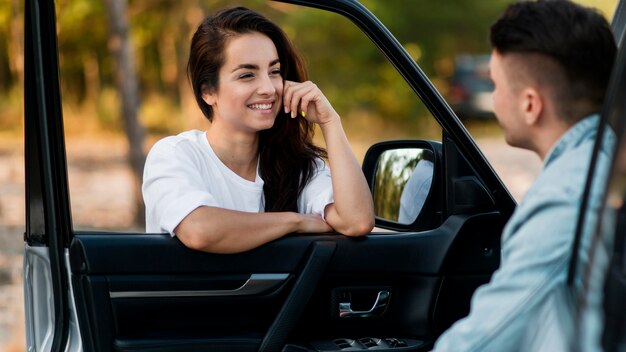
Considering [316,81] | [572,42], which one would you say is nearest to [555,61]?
[572,42]

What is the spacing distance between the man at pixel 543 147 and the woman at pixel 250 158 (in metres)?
0.97

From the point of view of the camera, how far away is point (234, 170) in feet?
10.4

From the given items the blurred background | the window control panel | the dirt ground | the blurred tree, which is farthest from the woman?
the blurred background

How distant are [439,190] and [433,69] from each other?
16723 millimetres

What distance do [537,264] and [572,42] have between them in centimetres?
41

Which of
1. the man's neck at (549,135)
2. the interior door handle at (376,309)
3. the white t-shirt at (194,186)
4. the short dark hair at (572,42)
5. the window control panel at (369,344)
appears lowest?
the window control panel at (369,344)

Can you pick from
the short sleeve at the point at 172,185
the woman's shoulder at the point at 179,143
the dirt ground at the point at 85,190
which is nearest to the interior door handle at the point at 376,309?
the short sleeve at the point at 172,185

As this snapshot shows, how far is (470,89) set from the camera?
64.7ft

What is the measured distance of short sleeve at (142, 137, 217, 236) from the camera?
9.12 ft

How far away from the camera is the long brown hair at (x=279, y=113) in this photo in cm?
305

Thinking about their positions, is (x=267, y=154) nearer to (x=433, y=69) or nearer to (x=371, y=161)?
(x=371, y=161)

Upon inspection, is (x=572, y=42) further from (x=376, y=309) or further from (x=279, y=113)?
(x=279, y=113)

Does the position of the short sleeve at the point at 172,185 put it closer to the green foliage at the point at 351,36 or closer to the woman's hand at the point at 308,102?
the woman's hand at the point at 308,102

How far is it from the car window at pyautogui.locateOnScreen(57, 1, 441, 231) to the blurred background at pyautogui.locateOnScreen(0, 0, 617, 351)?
2 centimetres
